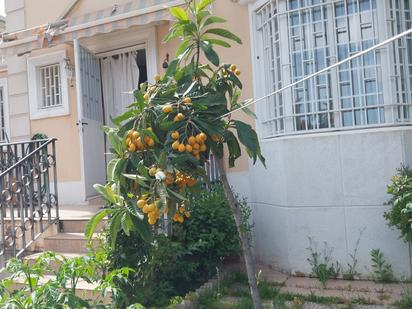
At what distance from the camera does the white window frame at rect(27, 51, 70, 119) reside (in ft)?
26.4

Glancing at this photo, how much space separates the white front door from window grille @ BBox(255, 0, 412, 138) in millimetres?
3154

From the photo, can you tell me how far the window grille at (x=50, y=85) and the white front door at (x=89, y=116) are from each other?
74 cm

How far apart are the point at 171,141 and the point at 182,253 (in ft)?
6.62

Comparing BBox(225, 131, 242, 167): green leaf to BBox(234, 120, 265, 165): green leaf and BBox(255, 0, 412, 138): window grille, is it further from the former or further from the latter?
BBox(255, 0, 412, 138): window grille

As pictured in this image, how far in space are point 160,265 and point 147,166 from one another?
70.3 inches

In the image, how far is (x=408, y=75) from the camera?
5027 millimetres

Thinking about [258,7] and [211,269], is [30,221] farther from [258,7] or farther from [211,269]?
[258,7]

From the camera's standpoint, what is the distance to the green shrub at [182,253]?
4.00 meters

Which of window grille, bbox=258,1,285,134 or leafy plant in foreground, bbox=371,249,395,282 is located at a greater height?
window grille, bbox=258,1,285,134

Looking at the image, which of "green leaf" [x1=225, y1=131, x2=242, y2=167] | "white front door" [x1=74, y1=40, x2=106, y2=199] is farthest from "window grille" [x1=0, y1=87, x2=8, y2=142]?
"green leaf" [x1=225, y1=131, x2=242, y2=167]

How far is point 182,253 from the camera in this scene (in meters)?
4.40

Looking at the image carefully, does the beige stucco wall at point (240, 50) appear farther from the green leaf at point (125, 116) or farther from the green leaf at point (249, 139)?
the green leaf at point (125, 116)

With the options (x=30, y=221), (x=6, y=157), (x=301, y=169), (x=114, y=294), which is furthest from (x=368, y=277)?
(x=6, y=157)

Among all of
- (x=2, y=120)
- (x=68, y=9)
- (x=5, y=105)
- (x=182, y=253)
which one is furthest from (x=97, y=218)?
(x=2, y=120)
